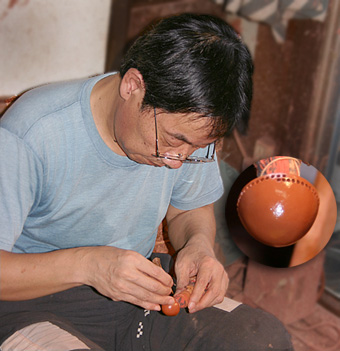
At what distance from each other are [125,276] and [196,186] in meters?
0.47

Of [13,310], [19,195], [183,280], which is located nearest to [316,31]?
[183,280]

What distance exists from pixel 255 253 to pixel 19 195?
151 cm

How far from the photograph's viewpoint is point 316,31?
1967 millimetres

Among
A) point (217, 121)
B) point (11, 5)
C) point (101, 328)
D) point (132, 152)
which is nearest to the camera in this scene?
point (217, 121)

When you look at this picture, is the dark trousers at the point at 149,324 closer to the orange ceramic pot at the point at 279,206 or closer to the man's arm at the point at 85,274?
the man's arm at the point at 85,274

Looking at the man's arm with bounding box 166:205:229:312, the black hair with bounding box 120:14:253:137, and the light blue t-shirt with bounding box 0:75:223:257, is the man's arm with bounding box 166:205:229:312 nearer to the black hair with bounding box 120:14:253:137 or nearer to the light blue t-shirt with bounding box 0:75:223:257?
the light blue t-shirt with bounding box 0:75:223:257

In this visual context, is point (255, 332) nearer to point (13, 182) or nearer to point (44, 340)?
point (44, 340)

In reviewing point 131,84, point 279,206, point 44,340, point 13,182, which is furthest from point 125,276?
point 279,206

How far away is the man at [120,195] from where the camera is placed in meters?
0.95

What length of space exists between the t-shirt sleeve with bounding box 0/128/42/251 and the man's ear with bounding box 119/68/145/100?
0.26 m

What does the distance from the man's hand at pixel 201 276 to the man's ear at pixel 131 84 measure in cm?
49

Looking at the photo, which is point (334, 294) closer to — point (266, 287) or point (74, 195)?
point (266, 287)

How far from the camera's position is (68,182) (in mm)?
1086

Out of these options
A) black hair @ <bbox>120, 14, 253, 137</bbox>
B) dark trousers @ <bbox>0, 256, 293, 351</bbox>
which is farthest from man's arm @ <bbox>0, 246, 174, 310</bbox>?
black hair @ <bbox>120, 14, 253, 137</bbox>
